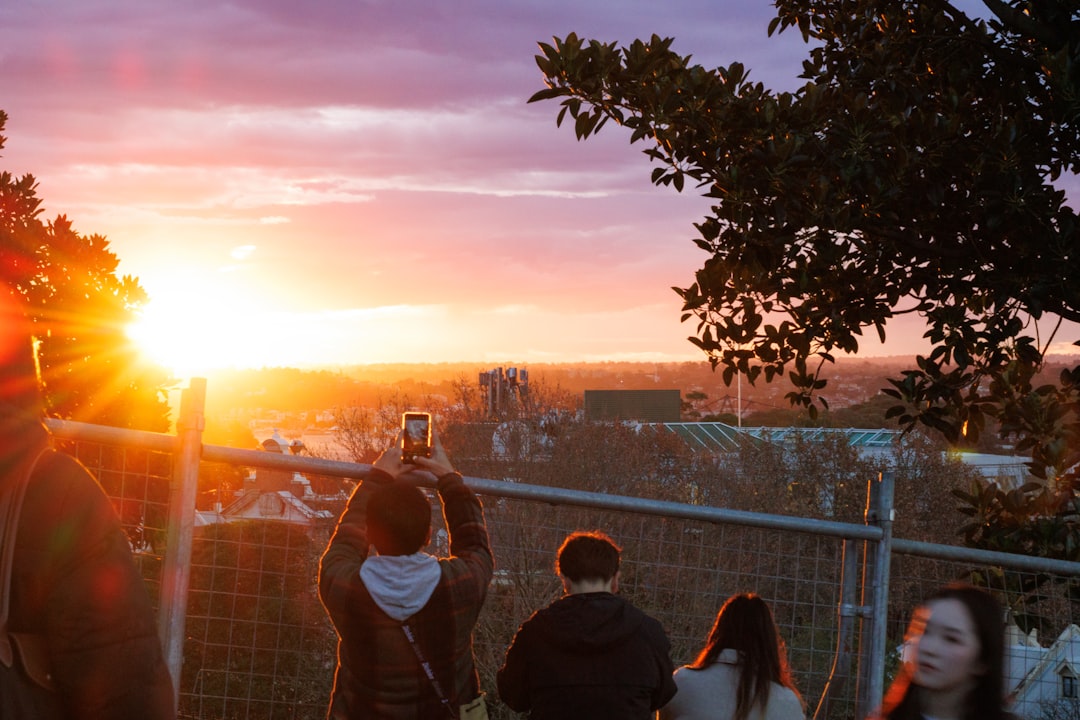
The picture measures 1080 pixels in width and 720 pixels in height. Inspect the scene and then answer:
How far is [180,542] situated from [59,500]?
7.08 ft

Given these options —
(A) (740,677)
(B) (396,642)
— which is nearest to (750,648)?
(A) (740,677)

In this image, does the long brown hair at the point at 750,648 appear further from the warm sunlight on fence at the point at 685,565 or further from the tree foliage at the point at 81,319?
the tree foliage at the point at 81,319

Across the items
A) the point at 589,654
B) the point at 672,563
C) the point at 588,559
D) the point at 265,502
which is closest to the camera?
the point at 589,654

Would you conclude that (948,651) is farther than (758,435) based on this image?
No

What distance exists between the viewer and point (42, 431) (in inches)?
71.0

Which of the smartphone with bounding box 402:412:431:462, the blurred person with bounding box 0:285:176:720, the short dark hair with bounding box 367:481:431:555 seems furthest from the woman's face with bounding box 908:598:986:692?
the blurred person with bounding box 0:285:176:720

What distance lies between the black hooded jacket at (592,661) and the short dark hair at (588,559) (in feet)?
0.24

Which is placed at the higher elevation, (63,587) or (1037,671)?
(63,587)

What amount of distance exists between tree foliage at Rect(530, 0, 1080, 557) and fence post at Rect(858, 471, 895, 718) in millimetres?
1092

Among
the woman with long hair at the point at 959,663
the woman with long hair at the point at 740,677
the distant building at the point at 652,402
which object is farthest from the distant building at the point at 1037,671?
the distant building at the point at 652,402

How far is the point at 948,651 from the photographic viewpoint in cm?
289

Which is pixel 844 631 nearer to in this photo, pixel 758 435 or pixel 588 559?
pixel 588 559

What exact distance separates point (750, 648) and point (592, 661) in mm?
604

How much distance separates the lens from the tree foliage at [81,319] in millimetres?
12453
